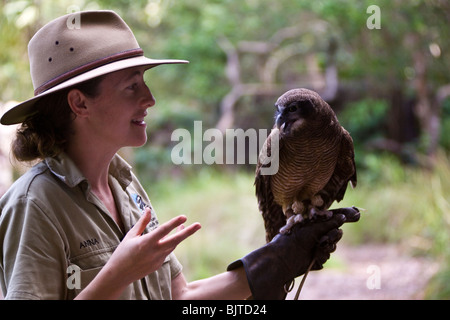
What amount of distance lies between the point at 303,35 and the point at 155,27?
1811 mm

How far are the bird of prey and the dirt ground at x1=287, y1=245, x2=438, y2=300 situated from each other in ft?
7.29

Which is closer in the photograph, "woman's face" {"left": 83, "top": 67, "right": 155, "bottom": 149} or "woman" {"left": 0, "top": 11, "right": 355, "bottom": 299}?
"woman" {"left": 0, "top": 11, "right": 355, "bottom": 299}

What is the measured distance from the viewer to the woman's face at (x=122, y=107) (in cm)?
120

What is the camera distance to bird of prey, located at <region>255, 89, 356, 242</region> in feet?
4.29

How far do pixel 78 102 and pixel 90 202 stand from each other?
9.7 inches

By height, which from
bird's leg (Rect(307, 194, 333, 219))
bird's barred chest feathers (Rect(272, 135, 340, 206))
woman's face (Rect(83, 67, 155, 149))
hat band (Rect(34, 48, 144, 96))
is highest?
hat band (Rect(34, 48, 144, 96))

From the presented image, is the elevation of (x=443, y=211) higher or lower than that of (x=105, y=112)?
higher

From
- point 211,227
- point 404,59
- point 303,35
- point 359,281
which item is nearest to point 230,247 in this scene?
point 211,227

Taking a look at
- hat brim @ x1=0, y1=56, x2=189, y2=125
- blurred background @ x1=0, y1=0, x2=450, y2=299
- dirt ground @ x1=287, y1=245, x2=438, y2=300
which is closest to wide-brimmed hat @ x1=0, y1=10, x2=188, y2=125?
hat brim @ x1=0, y1=56, x2=189, y2=125

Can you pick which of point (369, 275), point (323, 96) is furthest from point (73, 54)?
point (323, 96)

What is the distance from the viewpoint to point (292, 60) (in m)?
6.17

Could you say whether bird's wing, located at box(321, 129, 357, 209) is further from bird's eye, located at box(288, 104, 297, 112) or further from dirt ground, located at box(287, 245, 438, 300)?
dirt ground, located at box(287, 245, 438, 300)

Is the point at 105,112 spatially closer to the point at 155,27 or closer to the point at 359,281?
the point at 359,281

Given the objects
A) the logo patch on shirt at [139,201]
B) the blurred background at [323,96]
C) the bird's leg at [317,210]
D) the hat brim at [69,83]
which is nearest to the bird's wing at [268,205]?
the bird's leg at [317,210]
